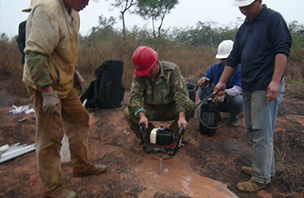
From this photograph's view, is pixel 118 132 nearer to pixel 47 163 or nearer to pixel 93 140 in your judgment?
pixel 93 140

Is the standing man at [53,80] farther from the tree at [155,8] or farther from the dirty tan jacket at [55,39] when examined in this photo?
the tree at [155,8]

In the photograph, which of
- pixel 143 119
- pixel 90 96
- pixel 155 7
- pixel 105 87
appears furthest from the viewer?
pixel 155 7

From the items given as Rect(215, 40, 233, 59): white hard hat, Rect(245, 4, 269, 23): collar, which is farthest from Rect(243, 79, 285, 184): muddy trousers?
Rect(215, 40, 233, 59): white hard hat

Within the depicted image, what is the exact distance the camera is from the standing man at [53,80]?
164cm

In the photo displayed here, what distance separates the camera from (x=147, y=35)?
9.41 m

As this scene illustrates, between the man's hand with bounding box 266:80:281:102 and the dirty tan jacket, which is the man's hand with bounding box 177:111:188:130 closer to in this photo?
the man's hand with bounding box 266:80:281:102

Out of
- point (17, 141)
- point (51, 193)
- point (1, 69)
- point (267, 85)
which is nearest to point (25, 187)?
point (51, 193)

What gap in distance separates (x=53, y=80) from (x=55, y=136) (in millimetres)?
462

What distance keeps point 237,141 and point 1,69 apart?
19.3 ft

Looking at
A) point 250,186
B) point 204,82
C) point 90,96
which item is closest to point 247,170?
point 250,186

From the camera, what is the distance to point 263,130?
6.79 feet

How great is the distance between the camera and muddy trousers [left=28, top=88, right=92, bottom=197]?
185cm

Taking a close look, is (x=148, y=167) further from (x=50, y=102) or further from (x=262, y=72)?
(x=262, y=72)

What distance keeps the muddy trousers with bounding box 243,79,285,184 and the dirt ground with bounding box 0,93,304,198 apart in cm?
21
